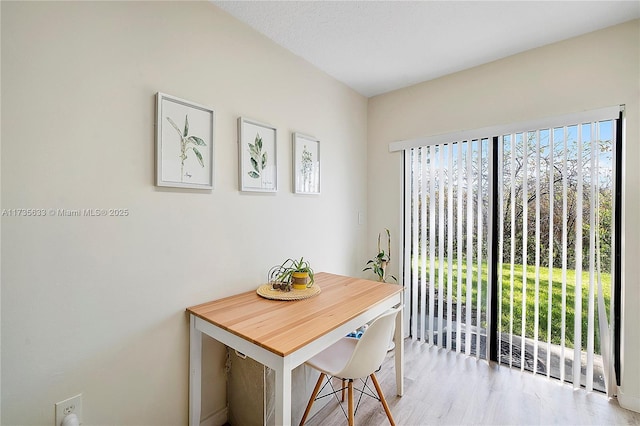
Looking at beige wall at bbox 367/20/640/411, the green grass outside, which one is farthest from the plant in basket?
the green grass outside

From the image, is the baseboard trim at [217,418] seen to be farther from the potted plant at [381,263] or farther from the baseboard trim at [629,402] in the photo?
the baseboard trim at [629,402]

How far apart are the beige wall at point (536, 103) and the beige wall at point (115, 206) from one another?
1.36 metres

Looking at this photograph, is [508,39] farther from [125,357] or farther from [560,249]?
[125,357]

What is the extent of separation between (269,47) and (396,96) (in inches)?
53.4

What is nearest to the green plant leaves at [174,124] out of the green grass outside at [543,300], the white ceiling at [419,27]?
the white ceiling at [419,27]

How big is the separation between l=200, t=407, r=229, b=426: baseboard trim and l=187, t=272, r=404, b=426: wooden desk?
11 centimetres

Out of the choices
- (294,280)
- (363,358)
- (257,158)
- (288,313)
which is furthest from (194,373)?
(257,158)

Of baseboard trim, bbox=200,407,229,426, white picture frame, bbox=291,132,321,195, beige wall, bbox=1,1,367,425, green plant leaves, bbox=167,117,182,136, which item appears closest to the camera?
beige wall, bbox=1,1,367,425

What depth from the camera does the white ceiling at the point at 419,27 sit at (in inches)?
62.1

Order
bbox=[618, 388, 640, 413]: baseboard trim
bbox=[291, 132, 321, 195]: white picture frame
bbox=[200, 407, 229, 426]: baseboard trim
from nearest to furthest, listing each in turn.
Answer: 1. bbox=[200, 407, 229, 426]: baseboard trim
2. bbox=[618, 388, 640, 413]: baseboard trim
3. bbox=[291, 132, 321, 195]: white picture frame

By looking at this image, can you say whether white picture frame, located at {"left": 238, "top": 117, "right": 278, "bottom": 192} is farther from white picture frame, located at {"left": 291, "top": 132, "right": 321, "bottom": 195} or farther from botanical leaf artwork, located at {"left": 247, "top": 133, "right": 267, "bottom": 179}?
white picture frame, located at {"left": 291, "top": 132, "right": 321, "bottom": 195}

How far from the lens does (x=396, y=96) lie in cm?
268

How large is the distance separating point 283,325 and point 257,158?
3.46 ft

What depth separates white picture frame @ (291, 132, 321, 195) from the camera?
2.05 m
